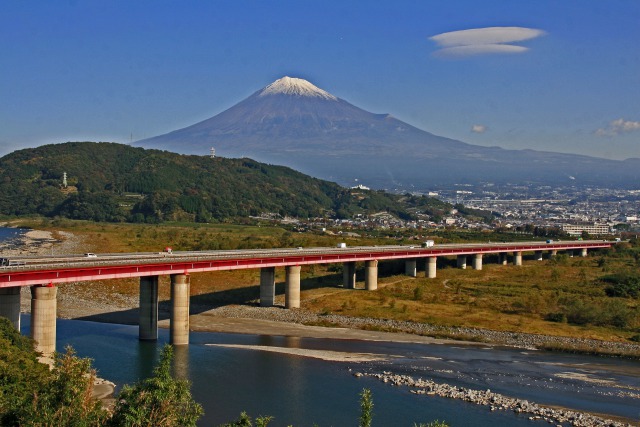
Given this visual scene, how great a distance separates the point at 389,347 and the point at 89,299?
101 feet

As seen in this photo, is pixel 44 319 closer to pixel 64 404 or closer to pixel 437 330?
pixel 64 404

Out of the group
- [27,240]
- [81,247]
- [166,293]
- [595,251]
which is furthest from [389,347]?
[27,240]

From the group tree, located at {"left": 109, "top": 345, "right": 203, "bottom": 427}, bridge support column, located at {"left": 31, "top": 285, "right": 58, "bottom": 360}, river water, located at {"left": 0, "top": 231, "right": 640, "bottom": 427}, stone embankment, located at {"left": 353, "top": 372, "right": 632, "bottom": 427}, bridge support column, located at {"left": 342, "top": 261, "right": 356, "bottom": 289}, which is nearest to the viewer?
tree, located at {"left": 109, "top": 345, "right": 203, "bottom": 427}

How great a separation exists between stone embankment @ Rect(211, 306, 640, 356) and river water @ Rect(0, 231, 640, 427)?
2.33 metres

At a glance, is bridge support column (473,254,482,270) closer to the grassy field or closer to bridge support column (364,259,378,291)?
the grassy field

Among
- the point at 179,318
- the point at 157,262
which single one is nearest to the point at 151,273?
the point at 157,262

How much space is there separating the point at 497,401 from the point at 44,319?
25519 millimetres

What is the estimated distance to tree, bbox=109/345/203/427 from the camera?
22855 millimetres

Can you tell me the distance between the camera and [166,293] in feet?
251

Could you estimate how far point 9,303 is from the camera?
1877 inches

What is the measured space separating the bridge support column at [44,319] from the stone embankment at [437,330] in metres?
21.9

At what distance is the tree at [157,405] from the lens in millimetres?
22855

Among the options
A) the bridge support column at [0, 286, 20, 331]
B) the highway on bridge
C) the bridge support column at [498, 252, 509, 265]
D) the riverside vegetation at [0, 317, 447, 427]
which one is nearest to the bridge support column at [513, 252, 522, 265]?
the bridge support column at [498, 252, 509, 265]

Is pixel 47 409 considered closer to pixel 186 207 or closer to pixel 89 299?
pixel 89 299
